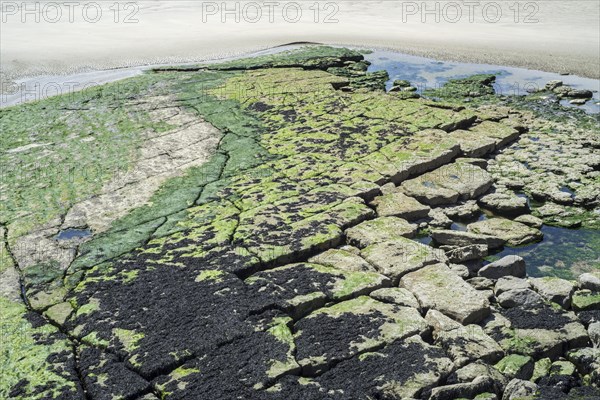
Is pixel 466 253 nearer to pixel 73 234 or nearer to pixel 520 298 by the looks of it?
pixel 520 298

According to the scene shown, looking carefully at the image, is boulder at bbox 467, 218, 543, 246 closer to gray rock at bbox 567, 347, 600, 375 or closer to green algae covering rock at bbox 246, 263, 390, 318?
green algae covering rock at bbox 246, 263, 390, 318

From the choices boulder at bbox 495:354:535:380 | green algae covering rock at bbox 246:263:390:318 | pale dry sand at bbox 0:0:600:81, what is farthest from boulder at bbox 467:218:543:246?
pale dry sand at bbox 0:0:600:81

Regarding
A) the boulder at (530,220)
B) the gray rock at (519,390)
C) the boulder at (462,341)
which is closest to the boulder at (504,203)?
the boulder at (530,220)

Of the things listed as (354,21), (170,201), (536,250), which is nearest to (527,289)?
(536,250)

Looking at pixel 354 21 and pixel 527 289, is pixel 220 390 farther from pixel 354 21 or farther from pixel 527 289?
pixel 354 21

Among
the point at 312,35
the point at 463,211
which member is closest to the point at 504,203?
the point at 463,211

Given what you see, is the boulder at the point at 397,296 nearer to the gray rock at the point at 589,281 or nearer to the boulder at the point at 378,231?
the boulder at the point at 378,231
